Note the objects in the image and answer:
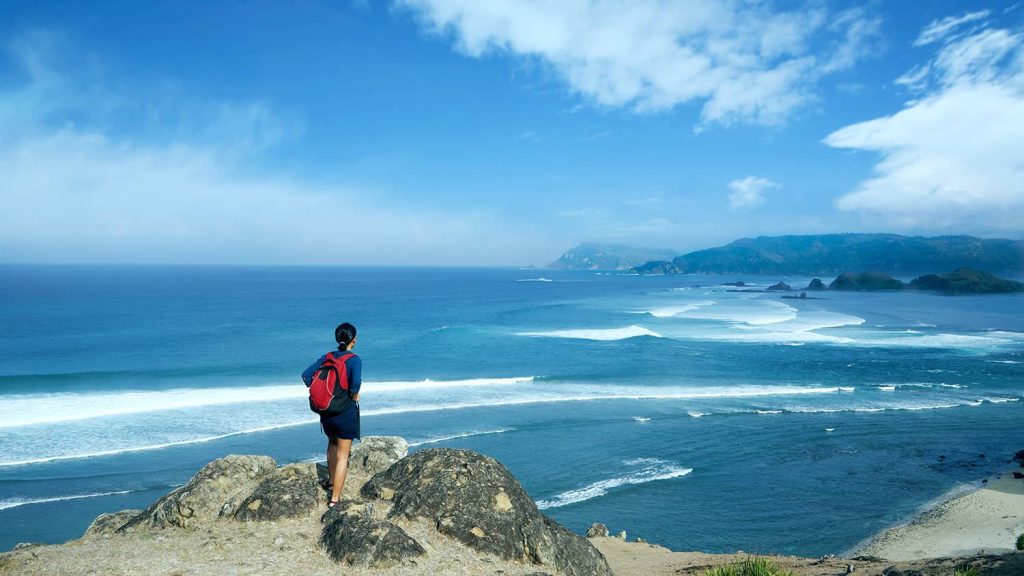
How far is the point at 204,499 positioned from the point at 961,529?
17858mm

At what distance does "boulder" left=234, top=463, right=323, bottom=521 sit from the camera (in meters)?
7.13

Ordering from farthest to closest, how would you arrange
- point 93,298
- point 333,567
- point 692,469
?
point 93,298 < point 692,469 < point 333,567

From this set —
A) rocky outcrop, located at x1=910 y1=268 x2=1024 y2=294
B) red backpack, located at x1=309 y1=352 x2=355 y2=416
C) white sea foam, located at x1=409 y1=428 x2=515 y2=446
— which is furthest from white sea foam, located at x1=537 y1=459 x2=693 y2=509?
rocky outcrop, located at x1=910 y1=268 x2=1024 y2=294

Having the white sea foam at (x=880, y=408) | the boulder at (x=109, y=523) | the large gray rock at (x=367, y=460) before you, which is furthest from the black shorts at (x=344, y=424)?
the white sea foam at (x=880, y=408)

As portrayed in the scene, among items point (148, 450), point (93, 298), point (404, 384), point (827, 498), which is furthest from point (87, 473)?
point (93, 298)

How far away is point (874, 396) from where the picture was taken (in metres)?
30.4

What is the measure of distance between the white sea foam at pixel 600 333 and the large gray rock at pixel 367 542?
43.6 meters

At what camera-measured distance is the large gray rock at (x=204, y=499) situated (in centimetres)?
730

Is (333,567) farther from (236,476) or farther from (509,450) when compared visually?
Result: (509,450)

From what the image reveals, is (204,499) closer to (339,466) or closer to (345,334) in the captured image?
(339,466)

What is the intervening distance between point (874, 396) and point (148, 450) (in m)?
32.4

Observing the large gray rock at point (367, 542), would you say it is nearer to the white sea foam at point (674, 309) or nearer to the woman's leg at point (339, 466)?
the woman's leg at point (339, 466)

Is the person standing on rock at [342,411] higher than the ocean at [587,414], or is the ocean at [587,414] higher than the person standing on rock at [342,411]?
the person standing on rock at [342,411]

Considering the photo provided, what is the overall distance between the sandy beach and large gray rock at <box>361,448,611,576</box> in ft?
34.6
